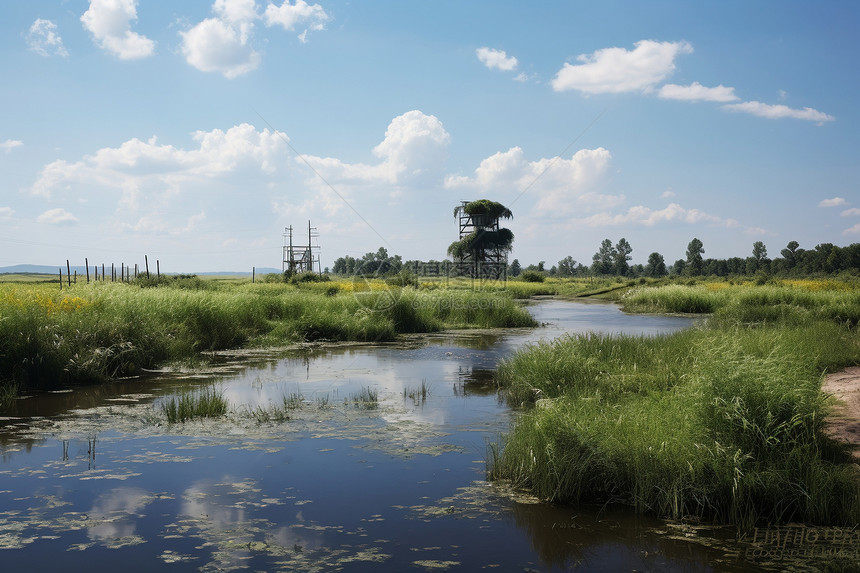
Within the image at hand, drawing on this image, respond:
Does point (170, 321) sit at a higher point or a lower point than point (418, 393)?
higher

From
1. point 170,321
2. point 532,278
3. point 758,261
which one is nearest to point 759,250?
point 758,261

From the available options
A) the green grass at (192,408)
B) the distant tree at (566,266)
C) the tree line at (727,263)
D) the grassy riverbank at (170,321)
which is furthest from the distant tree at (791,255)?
the green grass at (192,408)

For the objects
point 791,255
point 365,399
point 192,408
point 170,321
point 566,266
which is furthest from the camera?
point 566,266

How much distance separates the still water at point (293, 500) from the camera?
5.16 meters

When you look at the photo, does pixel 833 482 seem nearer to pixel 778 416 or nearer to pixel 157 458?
pixel 778 416

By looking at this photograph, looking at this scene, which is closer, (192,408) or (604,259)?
(192,408)

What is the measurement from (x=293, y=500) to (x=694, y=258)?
104 m

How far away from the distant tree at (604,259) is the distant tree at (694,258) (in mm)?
15032

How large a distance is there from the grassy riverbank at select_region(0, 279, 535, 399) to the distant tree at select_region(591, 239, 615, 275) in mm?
90755

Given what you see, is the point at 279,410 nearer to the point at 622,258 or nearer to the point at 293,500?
the point at 293,500

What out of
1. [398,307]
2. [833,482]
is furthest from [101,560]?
[398,307]

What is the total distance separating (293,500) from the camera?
6.43 metres

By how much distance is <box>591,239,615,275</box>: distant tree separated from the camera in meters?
114

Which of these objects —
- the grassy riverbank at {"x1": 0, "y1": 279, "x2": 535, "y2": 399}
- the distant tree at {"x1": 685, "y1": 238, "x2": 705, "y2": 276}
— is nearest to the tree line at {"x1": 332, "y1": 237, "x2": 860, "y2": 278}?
the distant tree at {"x1": 685, "y1": 238, "x2": 705, "y2": 276}
